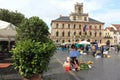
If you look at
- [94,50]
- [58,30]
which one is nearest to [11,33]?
[94,50]

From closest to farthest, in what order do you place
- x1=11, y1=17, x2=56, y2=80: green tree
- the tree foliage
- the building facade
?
1. x1=11, y1=17, x2=56, y2=80: green tree
2. the tree foliage
3. the building facade

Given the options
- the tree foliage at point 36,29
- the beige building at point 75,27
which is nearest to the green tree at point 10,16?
the tree foliage at point 36,29

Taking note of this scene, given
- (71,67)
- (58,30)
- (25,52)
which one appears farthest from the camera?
(58,30)

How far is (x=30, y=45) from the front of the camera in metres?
12.4

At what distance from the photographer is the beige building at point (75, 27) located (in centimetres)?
14125

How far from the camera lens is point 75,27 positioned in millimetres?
143375

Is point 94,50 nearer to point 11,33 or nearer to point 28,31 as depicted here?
point 11,33

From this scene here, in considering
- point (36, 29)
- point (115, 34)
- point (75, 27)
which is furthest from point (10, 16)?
point (115, 34)

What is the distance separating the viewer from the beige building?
5561 inches

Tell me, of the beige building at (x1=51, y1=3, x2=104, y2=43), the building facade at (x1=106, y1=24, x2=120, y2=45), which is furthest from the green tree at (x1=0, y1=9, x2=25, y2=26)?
the building facade at (x1=106, y1=24, x2=120, y2=45)

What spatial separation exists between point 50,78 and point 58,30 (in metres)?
126

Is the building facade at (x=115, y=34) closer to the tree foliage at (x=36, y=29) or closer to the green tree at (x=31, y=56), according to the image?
the tree foliage at (x=36, y=29)

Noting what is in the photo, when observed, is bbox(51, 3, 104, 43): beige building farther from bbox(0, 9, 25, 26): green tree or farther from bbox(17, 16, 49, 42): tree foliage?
bbox(17, 16, 49, 42): tree foliage

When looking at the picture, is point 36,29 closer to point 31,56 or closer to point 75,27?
point 31,56
